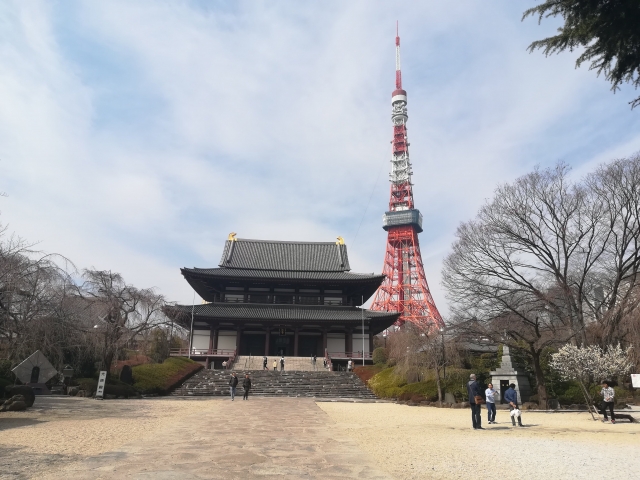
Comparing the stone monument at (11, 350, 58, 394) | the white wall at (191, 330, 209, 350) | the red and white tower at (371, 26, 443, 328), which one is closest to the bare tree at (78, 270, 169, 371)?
the stone monument at (11, 350, 58, 394)

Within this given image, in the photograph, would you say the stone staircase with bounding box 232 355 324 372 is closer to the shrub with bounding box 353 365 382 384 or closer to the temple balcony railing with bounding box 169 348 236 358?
the temple balcony railing with bounding box 169 348 236 358

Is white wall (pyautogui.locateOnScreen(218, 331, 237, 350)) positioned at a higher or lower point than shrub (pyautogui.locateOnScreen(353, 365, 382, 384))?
higher

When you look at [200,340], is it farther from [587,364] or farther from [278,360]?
[587,364]

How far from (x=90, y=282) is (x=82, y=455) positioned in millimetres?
19430

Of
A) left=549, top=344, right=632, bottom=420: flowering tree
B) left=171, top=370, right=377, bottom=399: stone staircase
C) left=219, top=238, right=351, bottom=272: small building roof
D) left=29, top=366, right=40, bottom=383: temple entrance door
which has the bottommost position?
left=171, top=370, right=377, bottom=399: stone staircase

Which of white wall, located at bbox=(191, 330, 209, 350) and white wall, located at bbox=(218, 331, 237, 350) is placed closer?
white wall, located at bbox=(191, 330, 209, 350)

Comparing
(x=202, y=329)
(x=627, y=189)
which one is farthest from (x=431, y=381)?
(x=202, y=329)

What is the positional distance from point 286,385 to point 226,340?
1246cm

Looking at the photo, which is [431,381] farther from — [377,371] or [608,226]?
[608,226]

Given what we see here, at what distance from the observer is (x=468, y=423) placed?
1371 cm

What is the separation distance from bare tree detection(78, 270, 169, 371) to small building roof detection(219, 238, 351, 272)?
59.1 ft

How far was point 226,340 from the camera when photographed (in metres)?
39.2

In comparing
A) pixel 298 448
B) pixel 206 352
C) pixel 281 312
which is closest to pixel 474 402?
pixel 298 448

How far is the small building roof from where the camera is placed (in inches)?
1783
